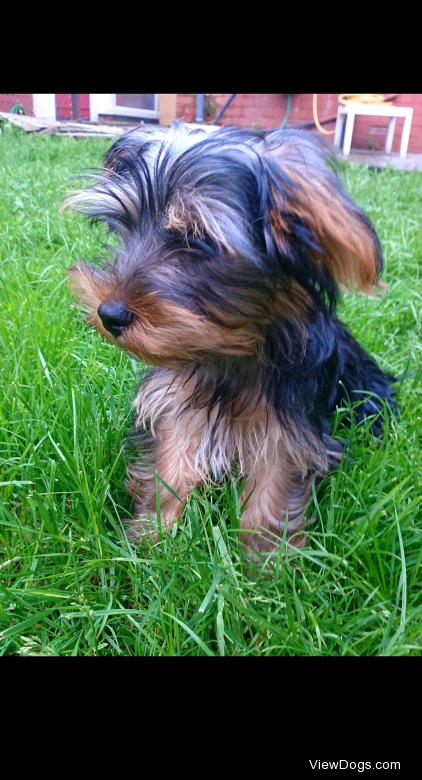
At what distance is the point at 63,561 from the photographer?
6.70 feet

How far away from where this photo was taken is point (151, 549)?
196 cm

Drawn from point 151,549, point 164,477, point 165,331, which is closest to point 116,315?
point 165,331

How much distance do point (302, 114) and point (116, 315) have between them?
38.9 ft

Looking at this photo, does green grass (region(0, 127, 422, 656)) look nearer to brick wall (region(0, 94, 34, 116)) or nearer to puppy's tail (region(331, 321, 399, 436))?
puppy's tail (region(331, 321, 399, 436))

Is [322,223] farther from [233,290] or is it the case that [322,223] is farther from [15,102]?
[15,102]

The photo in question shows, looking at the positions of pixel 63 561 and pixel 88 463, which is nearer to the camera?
pixel 63 561

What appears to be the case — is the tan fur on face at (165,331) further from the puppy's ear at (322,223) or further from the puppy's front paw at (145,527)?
the puppy's front paw at (145,527)

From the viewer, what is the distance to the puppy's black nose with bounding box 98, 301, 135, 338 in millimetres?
1719

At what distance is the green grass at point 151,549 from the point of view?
1.78 m

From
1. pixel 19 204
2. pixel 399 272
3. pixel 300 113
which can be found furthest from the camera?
pixel 300 113

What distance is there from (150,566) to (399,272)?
370cm

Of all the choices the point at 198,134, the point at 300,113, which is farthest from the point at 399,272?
the point at 300,113

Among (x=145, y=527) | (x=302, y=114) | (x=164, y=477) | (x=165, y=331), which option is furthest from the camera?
(x=302, y=114)
